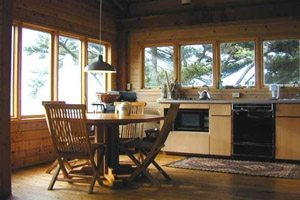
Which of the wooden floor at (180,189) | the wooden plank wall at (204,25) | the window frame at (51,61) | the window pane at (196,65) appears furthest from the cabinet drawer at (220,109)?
the window frame at (51,61)

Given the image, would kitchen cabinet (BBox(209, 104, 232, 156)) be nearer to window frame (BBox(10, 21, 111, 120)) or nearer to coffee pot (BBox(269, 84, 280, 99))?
coffee pot (BBox(269, 84, 280, 99))

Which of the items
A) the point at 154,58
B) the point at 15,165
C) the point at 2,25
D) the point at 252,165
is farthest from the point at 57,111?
the point at 154,58

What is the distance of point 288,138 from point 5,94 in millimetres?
4106

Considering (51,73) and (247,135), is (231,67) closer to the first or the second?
(247,135)

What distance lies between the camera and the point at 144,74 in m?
→ 7.46

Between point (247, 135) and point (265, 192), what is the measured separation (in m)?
2.08

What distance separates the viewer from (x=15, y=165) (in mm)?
5098

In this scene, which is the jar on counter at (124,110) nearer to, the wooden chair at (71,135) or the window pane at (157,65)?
the wooden chair at (71,135)

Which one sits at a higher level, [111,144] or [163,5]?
[163,5]

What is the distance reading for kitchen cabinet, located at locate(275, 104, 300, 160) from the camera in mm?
5598

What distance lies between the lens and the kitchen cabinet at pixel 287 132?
5598 millimetres

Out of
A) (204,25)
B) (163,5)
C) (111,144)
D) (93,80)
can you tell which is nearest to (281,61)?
(204,25)

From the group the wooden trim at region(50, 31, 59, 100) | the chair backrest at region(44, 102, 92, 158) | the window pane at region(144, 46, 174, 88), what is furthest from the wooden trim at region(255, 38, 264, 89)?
the chair backrest at region(44, 102, 92, 158)

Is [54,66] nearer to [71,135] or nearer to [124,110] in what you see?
[124,110]
